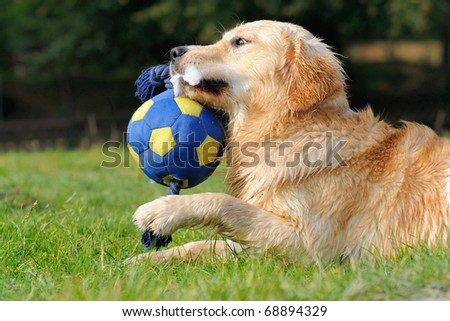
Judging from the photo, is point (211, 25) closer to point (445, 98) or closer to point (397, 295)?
point (445, 98)

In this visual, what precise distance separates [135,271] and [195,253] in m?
0.92

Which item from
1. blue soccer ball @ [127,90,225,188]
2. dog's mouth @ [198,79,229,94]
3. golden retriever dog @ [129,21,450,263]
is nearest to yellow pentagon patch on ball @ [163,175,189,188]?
blue soccer ball @ [127,90,225,188]

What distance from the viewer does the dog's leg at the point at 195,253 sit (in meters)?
4.38

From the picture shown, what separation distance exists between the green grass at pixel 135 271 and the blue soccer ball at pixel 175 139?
611mm

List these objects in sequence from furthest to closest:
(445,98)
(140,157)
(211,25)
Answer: (445,98)
(211,25)
(140,157)

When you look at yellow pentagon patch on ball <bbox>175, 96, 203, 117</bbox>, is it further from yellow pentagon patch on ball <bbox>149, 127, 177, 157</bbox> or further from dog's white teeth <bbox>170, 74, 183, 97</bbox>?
yellow pentagon patch on ball <bbox>149, 127, 177, 157</bbox>

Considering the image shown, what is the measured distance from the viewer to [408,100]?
17.7 metres

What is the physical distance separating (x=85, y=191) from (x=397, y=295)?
498 cm

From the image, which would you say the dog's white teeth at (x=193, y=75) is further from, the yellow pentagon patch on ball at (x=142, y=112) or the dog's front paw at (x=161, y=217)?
the dog's front paw at (x=161, y=217)

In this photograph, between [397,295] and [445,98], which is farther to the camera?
[445,98]

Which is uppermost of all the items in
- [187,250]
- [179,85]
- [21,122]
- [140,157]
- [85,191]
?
[179,85]

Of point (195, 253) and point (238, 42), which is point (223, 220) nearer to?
point (195, 253)

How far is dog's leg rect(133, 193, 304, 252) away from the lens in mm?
4250

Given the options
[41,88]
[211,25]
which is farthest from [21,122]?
[211,25]
